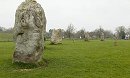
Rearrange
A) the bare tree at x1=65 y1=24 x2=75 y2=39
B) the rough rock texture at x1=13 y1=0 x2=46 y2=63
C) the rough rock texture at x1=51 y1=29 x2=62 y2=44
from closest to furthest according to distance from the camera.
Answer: the rough rock texture at x1=13 y1=0 x2=46 y2=63 < the rough rock texture at x1=51 y1=29 x2=62 y2=44 < the bare tree at x1=65 y1=24 x2=75 y2=39

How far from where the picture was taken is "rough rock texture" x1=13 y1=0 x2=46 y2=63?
803 inches

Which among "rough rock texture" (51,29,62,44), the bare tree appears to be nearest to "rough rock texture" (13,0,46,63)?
"rough rock texture" (51,29,62,44)

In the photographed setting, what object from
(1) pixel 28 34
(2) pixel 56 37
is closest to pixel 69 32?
(2) pixel 56 37

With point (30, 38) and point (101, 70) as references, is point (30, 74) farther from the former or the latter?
point (101, 70)

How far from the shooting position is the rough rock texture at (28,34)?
2041 cm

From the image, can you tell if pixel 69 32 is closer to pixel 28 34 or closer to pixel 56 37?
pixel 56 37

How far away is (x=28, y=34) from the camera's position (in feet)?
67.4

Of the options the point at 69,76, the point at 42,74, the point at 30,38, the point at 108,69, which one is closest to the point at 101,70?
the point at 108,69

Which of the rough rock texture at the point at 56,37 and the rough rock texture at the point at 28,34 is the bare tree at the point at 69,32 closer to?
the rough rock texture at the point at 56,37

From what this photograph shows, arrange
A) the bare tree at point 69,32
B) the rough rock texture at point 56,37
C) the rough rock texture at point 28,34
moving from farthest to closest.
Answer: the bare tree at point 69,32, the rough rock texture at point 56,37, the rough rock texture at point 28,34

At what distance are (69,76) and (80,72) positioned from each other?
1.28m

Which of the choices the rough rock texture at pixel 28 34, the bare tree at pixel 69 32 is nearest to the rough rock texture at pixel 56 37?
the rough rock texture at pixel 28 34

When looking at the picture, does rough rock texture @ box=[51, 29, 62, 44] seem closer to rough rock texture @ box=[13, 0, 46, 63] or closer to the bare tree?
rough rock texture @ box=[13, 0, 46, 63]

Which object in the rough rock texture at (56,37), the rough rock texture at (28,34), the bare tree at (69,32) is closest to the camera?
the rough rock texture at (28,34)
